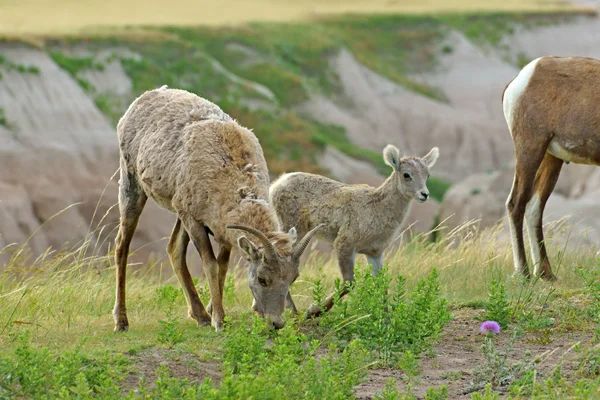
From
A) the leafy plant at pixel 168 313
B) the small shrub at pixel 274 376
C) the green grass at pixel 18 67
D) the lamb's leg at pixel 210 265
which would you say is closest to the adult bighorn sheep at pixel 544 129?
the lamb's leg at pixel 210 265

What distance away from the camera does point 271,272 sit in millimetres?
6922

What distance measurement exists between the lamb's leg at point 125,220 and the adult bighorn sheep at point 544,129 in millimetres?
3587

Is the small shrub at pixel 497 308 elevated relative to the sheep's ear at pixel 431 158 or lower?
lower

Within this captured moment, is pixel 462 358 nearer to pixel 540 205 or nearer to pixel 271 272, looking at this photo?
pixel 271 272

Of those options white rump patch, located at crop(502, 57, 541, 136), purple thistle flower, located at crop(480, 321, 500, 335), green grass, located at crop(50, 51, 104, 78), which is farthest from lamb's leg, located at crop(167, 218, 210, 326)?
green grass, located at crop(50, 51, 104, 78)

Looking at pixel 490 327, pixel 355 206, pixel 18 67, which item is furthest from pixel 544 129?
pixel 18 67

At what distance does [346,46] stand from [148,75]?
2036 cm

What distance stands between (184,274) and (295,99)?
139 ft

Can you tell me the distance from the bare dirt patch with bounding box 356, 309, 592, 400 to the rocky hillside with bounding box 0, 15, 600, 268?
35.2ft

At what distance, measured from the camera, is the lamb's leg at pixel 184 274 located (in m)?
7.85

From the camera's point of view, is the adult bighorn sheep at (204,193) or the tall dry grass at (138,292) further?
the tall dry grass at (138,292)

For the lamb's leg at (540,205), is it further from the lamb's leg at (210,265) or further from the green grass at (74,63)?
the green grass at (74,63)

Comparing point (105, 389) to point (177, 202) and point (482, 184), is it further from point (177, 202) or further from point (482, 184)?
point (482, 184)

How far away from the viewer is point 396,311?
6801 mm
